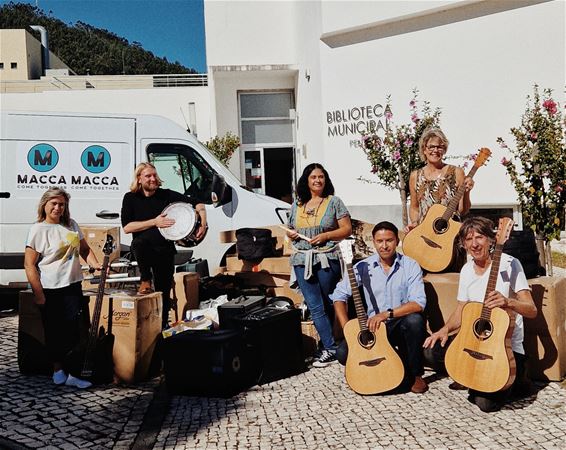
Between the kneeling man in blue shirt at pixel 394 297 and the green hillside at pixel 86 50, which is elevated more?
the green hillside at pixel 86 50

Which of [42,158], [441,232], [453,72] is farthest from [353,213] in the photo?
[441,232]

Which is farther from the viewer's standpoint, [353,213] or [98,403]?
[353,213]

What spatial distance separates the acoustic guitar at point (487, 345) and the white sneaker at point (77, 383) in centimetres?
300

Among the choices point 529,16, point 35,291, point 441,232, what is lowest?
point 35,291

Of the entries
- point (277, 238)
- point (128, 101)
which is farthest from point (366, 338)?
point (128, 101)

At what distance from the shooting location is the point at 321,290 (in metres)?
5.84

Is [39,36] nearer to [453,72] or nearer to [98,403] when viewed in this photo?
[453,72]

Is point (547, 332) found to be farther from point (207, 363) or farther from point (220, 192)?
point (220, 192)

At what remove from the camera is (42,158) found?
8.07m

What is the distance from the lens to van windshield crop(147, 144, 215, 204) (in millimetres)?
8062

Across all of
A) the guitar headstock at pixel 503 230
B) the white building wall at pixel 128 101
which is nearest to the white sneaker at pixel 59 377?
the guitar headstock at pixel 503 230

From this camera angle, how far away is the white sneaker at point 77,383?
5.38m

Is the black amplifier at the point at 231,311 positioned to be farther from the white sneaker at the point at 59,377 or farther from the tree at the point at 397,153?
the tree at the point at 397,153

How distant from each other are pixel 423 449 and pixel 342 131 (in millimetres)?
12333
